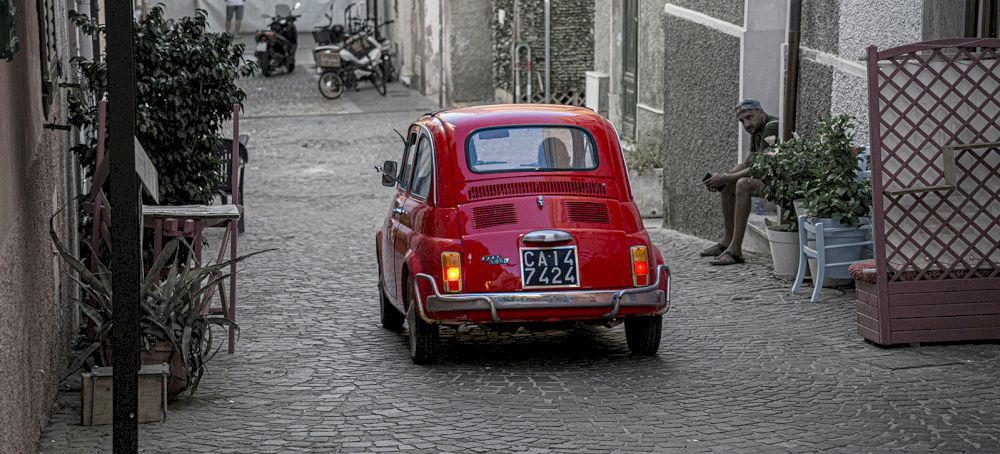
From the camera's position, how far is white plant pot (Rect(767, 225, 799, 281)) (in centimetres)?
1234

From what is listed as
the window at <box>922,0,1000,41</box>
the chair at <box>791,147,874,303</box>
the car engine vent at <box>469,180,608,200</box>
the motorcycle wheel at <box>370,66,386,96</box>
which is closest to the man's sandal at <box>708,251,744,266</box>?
the chair at <box>791,147,874,303</box>

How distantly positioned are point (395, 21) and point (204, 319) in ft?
98.1

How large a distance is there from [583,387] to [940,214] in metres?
2.82

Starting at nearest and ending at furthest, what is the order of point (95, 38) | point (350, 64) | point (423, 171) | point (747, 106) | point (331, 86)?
point (423, 171) → point (95, 38) → point (747, 106) → point (331, 86) → point (350, 64)

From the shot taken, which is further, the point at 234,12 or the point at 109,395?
the point at 234,12

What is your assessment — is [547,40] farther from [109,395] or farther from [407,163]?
[109,395]

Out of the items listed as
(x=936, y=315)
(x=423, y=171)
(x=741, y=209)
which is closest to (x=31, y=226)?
(x=423, y=171)

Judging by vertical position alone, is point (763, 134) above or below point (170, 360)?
above

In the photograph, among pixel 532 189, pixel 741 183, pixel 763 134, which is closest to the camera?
pixel 532 189

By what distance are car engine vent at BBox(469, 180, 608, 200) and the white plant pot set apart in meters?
3.05

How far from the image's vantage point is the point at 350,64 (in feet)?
107

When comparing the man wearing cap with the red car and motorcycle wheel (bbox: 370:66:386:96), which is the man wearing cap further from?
motorcycle wheel (bbox: 370:66:386:96)

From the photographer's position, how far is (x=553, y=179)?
978cm

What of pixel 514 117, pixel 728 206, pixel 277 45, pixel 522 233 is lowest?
pixel 728 206
